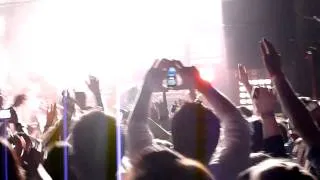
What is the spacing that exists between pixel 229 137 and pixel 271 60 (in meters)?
0.43

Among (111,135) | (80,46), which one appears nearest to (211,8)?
(80,46)

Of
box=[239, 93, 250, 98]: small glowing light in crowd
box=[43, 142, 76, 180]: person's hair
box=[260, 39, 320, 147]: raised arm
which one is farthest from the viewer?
box=[239, 93, 250, 98]: small glowing light in crowd

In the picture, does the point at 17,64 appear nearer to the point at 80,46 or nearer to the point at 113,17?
the point at 80,46

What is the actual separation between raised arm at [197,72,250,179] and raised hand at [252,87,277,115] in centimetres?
61

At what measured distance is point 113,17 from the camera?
15.9 m

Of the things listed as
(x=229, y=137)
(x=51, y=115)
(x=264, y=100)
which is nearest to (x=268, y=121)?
(x=264, y=100)

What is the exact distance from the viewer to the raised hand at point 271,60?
2.47 meters

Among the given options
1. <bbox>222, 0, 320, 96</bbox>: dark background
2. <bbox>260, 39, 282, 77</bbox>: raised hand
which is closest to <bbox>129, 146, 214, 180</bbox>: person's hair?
<bbox>260, 39, 282, 77</bbox>: raised hand

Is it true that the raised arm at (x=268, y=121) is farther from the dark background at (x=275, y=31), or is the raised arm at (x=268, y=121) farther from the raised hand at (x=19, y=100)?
the dark background at (x=275, y=31)

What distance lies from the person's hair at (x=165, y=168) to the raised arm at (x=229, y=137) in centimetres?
66

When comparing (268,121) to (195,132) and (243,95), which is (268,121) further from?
(243,95)

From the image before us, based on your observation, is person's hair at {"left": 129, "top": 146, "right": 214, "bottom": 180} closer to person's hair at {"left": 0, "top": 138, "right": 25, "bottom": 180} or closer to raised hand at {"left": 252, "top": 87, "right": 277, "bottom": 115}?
person's hair at {"left": 0, "top": 138, "right": 25, "bottom": 180}

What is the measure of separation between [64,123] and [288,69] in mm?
6763

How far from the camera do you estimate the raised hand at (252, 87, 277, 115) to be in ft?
9.91
